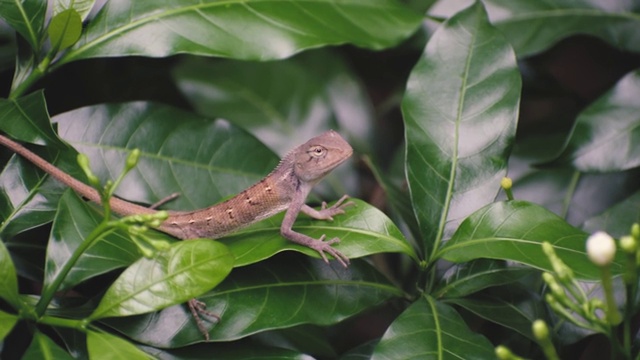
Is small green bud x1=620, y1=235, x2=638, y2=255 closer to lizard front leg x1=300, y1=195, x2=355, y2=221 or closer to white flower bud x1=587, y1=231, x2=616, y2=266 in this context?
white flower bud x1=587, y1=231, x2=616, y2=266

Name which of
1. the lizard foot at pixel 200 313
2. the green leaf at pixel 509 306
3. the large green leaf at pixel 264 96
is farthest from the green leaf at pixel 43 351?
the large green leaf at pixel 264 96

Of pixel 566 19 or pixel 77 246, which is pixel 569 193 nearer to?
pixel 566 19

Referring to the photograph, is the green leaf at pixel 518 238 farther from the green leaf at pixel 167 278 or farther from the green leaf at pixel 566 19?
the green leaf at pixel 566 19

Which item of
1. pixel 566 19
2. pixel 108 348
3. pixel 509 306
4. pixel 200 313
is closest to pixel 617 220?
pixel 509 306

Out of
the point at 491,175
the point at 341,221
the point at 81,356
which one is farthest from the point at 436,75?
the point at 81,356

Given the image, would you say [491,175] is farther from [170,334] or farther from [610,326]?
[170,334]

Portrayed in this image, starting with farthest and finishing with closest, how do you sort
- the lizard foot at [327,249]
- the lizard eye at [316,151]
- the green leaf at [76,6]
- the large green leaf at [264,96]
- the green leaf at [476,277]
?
the large green leaf at [264,96], the lizard eye at [316,151], the green leaf at [76,6], the green leaf at [476,277], the lizard foot at [327,249]

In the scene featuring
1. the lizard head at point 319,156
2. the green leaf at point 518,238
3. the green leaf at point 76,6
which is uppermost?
the green leaf at point 76,6
